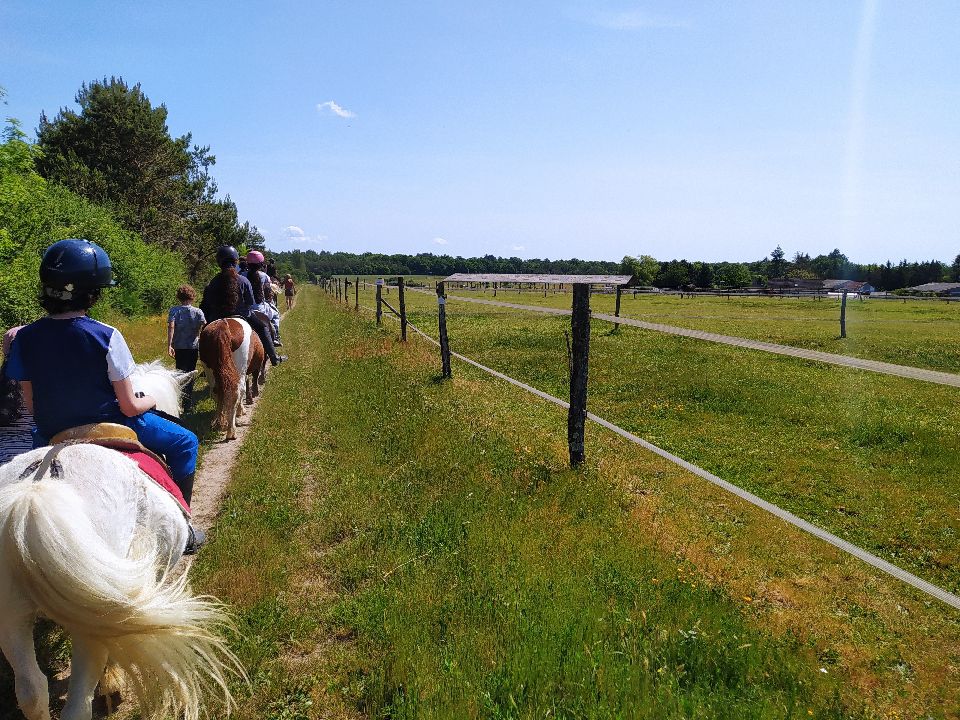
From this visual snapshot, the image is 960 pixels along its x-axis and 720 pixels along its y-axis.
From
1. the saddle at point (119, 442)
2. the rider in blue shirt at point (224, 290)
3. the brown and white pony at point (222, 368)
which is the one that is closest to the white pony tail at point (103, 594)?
the saddle at point (119, 442)

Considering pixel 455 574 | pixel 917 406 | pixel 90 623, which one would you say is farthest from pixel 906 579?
pixel 917 406

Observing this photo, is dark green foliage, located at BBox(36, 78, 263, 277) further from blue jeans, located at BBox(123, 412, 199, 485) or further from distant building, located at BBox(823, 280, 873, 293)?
distant building, located at BBox(823, 280, 873, 293)

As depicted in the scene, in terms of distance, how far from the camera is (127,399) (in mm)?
3348

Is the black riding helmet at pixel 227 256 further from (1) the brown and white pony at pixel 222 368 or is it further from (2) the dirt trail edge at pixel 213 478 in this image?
(2) the dirt trail edge at pixel 213 478

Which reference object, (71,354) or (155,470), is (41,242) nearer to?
(71,354)

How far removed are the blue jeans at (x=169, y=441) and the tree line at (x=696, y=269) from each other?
26909 millimetres

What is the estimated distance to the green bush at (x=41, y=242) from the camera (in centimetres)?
1577

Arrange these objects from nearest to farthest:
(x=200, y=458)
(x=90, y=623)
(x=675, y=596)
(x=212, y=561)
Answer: (x=90, y=623)
(x=675, y=596)
(x=212, y=561)
(x=200, y=458)

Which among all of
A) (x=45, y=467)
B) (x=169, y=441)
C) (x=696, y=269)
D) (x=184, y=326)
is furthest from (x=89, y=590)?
(x=696, y=269)

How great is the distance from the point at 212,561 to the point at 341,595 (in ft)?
4.24

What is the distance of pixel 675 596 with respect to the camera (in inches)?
154

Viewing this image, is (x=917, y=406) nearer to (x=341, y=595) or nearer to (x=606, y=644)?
(x=606, y=644)

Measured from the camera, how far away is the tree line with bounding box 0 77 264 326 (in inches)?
663

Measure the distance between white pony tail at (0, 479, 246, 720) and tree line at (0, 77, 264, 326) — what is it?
16995mm
